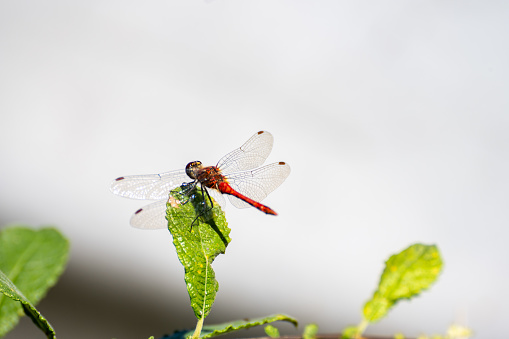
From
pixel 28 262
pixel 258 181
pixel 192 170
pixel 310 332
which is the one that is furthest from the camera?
pixel 258 181

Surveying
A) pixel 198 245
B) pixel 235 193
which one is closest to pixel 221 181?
pixel 235 193

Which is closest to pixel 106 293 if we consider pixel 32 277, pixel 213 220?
pixel 32 277

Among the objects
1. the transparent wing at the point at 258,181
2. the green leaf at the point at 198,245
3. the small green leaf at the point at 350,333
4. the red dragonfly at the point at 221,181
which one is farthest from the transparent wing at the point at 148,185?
the small green leaf at the point at 350,333

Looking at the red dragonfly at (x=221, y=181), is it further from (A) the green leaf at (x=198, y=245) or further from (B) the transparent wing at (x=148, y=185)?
(A) the green leaf at (x=198, y=245)

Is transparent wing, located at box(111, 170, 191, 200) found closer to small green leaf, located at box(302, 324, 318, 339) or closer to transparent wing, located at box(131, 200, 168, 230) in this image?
transparent wing, located at box(131, 200, 168, 230)

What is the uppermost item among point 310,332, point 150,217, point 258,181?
point 258,181

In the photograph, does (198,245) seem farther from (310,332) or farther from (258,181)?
(258,181)
